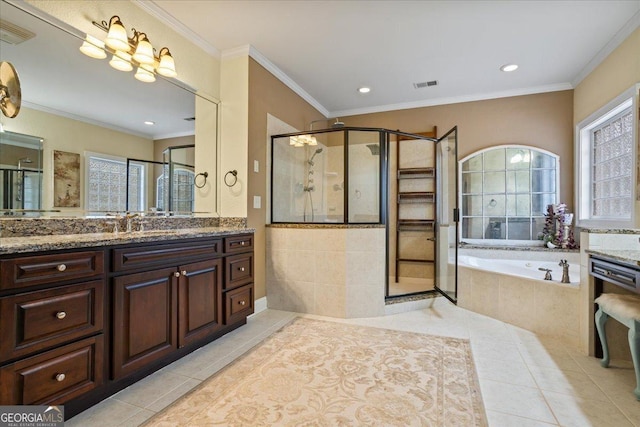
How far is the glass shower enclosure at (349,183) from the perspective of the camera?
3127 millimetres

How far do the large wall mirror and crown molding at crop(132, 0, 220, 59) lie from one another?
447 millimetres

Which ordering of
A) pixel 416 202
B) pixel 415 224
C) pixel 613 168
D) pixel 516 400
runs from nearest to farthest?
pixel 516 400 → pixel 613 168 → pixel 415 224 → pixel 416 202

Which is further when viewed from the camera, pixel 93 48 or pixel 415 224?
pixel 415 224

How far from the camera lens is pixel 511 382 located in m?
1.80

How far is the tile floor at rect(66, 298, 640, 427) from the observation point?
1.49 m

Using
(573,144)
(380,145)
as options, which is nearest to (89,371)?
(380,145)

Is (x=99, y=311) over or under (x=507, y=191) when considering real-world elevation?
under

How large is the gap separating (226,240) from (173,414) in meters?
1.22

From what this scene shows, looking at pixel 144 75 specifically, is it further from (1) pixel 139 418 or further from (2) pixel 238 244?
(1) pixel 139 418

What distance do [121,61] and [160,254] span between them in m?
1.51

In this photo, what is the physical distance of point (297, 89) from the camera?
12.5 ft

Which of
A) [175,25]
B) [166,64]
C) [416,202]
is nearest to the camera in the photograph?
[166,64]

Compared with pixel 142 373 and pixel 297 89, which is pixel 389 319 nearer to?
pixel 142 373

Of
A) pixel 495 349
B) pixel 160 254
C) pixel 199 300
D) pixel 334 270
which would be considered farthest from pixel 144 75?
pixel 495 349
